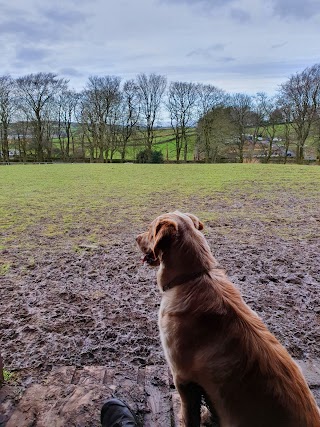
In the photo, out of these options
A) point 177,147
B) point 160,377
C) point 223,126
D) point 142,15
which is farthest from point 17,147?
point 160,377

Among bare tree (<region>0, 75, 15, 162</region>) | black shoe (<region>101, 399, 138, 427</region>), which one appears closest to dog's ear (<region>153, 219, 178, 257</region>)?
black shoe (<region>101, 399, 138, 427</region>)

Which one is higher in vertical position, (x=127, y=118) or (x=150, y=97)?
(x=150, y=97)

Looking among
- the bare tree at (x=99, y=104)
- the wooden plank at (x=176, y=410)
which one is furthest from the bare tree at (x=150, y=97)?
the wooden plank at (x=176, y=410)

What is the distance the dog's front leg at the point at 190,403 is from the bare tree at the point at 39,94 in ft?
108

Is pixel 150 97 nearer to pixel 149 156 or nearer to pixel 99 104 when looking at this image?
pixel 99 104

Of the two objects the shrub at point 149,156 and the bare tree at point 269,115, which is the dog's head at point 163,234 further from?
the bare tree at point 269,115

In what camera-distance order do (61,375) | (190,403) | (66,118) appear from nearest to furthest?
(190,403) < (61,375) < (66,118)

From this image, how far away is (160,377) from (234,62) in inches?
1027

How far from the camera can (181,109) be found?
3159cm

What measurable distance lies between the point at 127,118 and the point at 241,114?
11785mm

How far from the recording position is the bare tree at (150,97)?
31.2 metres

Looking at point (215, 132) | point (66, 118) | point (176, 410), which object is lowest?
point (176, 410)

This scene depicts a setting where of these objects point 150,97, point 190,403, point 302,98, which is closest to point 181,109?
point 150,97

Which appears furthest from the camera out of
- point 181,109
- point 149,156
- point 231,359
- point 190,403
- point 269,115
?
point 181,109
